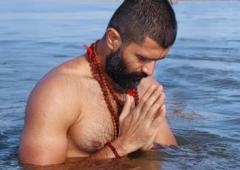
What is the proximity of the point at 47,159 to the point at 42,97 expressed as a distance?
1.42 feet

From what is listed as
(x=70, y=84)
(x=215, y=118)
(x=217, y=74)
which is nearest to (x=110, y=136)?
(x=70, y=84)

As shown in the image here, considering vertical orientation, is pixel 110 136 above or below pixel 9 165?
above

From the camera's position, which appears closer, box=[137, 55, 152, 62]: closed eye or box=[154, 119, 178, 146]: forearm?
box=[137, 55, 152, 62]: closed eye

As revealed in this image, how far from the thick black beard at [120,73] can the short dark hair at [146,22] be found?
0.47ft

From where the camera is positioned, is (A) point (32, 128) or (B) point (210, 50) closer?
(A) point (32, 128)

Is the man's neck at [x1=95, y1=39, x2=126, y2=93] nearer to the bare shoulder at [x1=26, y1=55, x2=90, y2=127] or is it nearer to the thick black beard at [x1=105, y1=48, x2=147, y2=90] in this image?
the thick black beard at [x1=105, y1=48, x2=147, y2=90]

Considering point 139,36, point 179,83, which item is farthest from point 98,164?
point 179,83

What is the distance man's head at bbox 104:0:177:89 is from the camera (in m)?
4.23

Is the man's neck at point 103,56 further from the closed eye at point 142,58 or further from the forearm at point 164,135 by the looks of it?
the forearm at point 164,135

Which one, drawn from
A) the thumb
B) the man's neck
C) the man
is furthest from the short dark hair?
the thumb

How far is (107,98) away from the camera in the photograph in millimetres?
4590

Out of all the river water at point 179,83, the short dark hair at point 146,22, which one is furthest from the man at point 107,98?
the river water at point 179,83

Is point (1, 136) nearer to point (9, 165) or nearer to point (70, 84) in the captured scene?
point (9, 165)

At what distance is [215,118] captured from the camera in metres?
6.96
